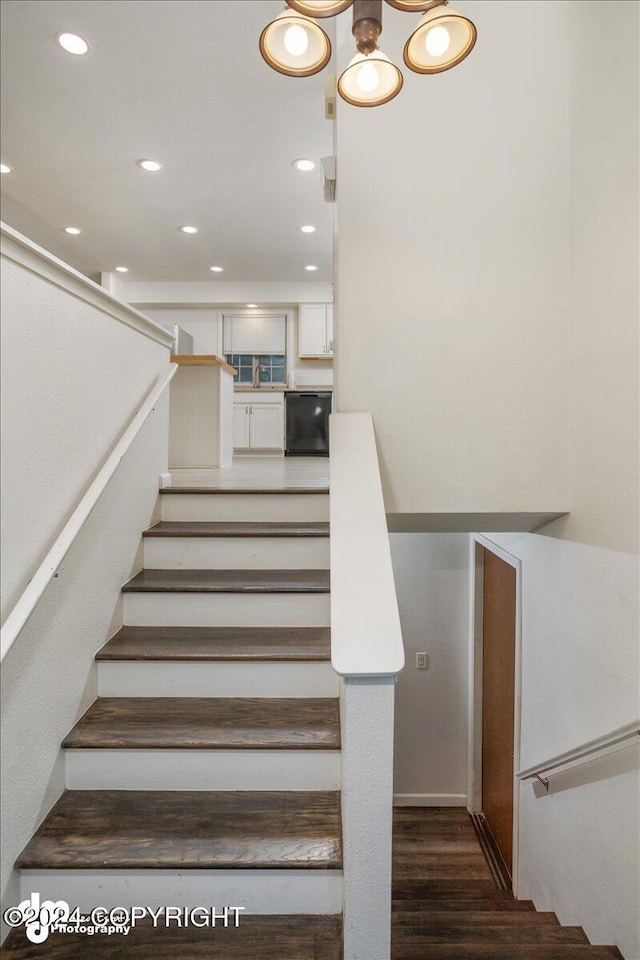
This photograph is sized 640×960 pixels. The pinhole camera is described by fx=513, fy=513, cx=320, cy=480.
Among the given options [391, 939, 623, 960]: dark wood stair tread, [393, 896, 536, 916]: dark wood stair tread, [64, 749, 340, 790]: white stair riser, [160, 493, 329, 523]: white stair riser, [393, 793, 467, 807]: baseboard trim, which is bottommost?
[393, 793, 467, 807]: baseboard trim

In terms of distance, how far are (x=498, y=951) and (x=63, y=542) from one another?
178 cm

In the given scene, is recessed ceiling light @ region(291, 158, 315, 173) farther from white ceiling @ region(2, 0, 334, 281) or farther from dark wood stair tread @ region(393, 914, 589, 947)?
dark wood stair tread @ region(393, 914, 589, 947)

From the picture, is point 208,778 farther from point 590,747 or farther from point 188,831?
point 590,747

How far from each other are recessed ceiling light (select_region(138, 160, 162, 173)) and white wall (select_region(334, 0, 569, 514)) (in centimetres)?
241

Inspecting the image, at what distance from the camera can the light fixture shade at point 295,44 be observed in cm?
121

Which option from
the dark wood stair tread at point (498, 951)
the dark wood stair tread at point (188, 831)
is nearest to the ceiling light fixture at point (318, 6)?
the dark wood stair tread at point (188, 831)

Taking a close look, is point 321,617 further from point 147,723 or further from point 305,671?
point 147,723

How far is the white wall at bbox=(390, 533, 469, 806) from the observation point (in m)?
3.81

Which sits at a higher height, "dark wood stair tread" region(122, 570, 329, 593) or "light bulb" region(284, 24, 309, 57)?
"light bulb" region(284, 24, 309, 57)

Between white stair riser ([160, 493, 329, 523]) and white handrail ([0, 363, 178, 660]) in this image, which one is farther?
white stair riser ([160, 493, 329, 523])

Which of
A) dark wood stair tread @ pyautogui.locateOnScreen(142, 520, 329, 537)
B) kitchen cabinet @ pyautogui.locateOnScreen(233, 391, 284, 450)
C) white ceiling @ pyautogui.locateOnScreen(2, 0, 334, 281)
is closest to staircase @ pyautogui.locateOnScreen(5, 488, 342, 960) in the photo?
dark wood stair tread @ pyautogui.locateOnScreen(142, 520, 329, 537)

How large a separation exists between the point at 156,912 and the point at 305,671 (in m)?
0.78

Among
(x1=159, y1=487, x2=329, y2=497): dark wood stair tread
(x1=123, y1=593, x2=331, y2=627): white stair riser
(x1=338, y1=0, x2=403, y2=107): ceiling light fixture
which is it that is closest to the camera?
(x1=338, y1=0, x2=403, y2=107): ceiling light fixture

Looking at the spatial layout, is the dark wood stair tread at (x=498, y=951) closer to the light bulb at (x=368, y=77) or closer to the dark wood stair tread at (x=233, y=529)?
the dark wood stair tread at (x=233, y=529)
